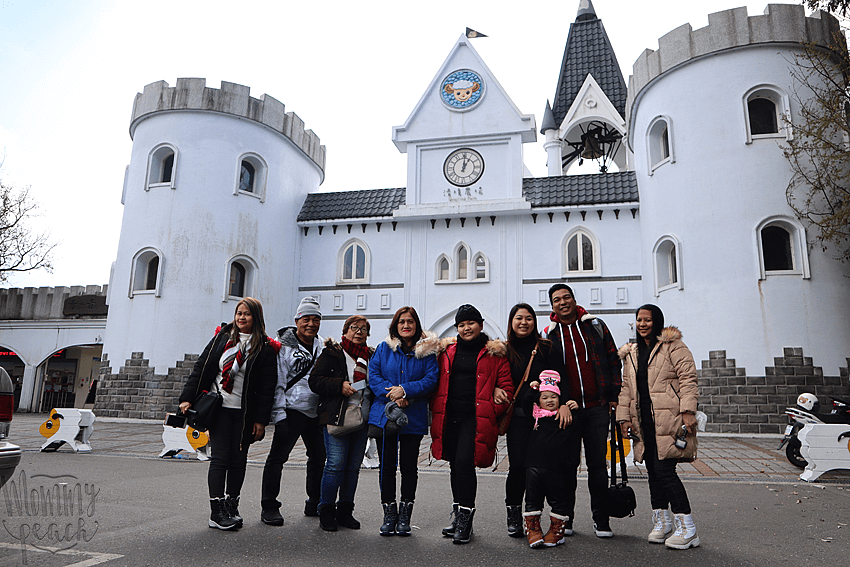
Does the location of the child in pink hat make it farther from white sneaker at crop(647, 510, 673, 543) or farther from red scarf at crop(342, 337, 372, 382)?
red scarf at crop(342, 337, 372, 382)

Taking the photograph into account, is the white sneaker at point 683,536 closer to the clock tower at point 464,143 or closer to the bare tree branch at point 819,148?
the bare tree branch at point 819,148

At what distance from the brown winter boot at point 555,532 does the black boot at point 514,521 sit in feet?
0.99

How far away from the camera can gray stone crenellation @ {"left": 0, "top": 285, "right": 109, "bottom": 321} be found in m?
24.3

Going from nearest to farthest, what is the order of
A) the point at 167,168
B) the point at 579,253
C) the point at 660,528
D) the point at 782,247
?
the point at 660,528
the point at 782,247
the point at 579,253
the point at 167,168

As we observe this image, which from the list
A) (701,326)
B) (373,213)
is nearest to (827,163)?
(701,326)

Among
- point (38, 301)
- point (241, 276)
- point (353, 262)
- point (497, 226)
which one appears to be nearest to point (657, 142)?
point (497, 226)

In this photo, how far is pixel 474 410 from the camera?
4668 millimetres

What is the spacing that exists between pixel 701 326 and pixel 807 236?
3267 millimetres

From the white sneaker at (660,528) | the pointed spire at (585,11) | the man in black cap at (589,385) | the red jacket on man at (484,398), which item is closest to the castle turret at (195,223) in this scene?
the red jacket on man at (484,398)

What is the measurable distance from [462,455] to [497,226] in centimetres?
1495

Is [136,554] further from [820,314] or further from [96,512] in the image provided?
[820,314]

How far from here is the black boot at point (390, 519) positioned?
4652 mm

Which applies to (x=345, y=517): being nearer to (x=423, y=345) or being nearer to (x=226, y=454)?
(x=226, y=454)

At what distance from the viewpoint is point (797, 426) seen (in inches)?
360
